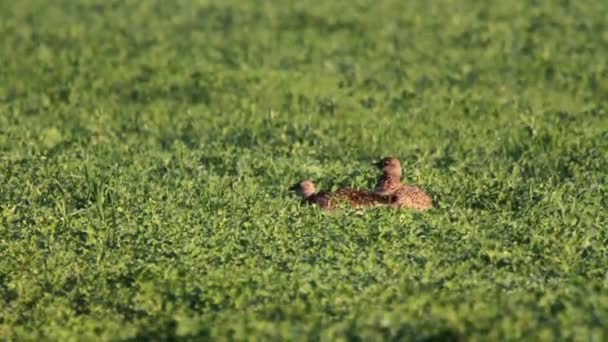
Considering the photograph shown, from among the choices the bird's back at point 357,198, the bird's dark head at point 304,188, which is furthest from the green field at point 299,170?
the bird's back at point 357,198

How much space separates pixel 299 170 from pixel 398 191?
167 cm

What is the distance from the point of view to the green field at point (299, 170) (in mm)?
9156

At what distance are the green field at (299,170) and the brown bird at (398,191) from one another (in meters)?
0.16

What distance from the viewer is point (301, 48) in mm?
20250

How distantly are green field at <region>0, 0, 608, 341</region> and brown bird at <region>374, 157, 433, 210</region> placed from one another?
0.53 feet

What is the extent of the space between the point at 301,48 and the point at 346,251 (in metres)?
10.3

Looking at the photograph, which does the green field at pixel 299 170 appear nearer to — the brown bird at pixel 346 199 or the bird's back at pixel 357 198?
the brown bird at pixel 346 199

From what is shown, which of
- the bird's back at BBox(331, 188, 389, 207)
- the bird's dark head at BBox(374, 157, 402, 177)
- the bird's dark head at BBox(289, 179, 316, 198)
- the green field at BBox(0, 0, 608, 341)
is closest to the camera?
the green field at BBox(0, 0, 608, 341)

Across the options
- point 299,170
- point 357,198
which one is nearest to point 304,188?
point 357,198

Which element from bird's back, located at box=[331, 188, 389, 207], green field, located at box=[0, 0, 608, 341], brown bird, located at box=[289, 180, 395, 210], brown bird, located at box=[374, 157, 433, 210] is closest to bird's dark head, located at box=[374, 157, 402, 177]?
brown bird, located at box=[374, 157, 433, 210]

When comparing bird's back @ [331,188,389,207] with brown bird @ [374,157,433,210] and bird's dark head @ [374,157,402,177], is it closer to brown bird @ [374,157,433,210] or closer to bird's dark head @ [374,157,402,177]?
brown bird @ [374,157,433,210]

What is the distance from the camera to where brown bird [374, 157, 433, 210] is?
37.4ft

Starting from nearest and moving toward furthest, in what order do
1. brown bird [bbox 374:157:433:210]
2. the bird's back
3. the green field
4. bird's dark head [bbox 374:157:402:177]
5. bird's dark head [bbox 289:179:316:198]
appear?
the green field → brown bird [bbox 374:157:433:210] → the bird's back → bird's dark head [bbox 289:179:316:198] → bird's dark head [bbox 374:157:402:177]

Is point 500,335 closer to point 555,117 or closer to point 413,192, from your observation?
point 413,192
